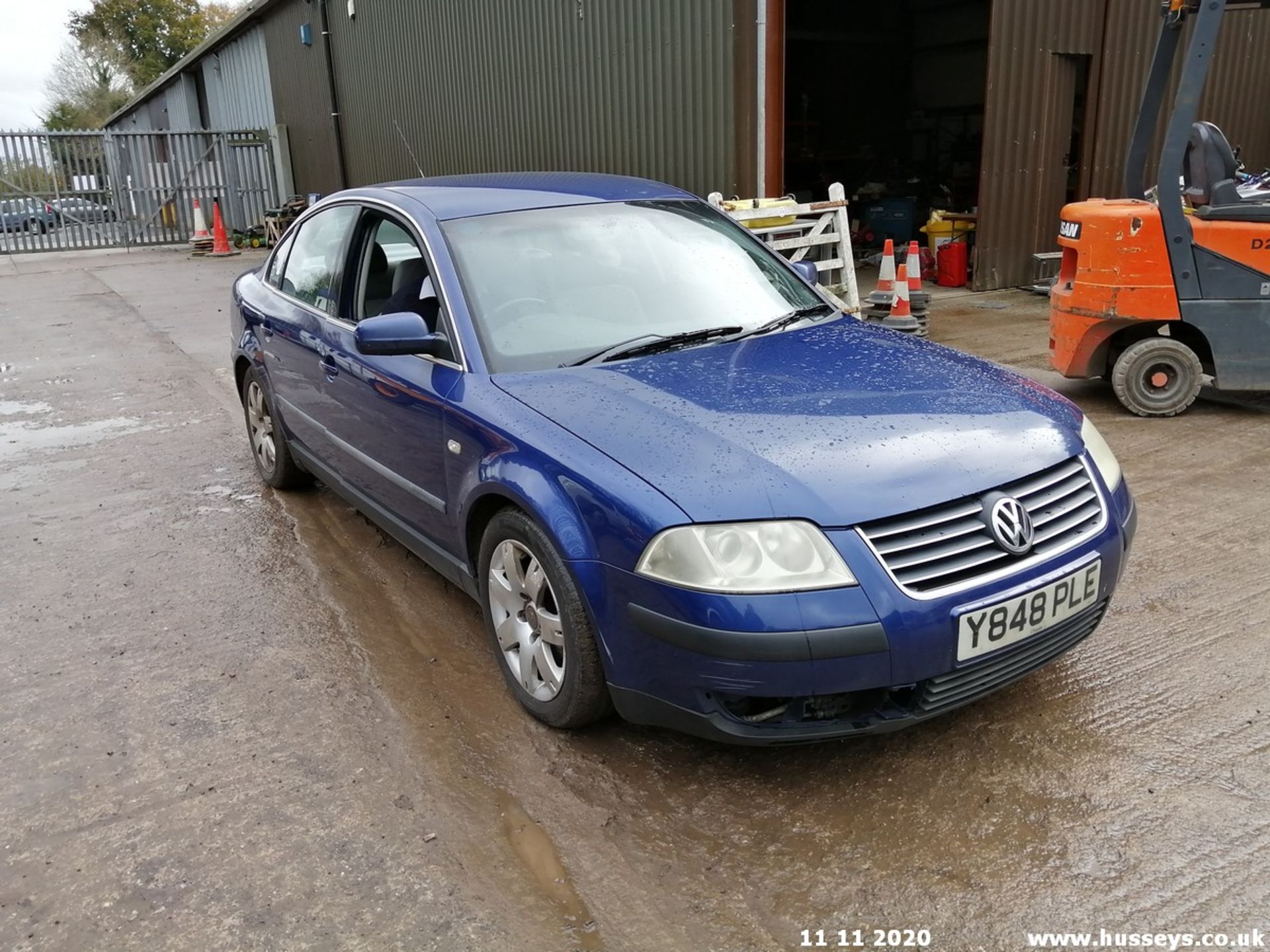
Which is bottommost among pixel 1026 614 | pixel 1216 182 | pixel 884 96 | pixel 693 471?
pixel 1026 614

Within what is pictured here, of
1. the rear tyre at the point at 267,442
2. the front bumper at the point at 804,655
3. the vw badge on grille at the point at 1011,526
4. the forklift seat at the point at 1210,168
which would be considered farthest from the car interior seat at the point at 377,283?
the forklift seat at the point at 1210,168

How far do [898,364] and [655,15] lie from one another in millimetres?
8050

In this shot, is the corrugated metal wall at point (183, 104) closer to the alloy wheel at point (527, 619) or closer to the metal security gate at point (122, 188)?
the metal security gate at point (122, 188)

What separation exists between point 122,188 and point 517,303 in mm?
22431

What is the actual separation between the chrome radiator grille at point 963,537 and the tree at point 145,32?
57414mm

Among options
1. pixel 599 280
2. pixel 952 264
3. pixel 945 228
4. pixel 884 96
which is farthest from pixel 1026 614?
pixel 884 96

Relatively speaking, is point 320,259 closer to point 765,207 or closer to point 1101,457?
point 1101,457

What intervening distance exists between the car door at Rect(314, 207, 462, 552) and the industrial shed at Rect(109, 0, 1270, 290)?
6291mm

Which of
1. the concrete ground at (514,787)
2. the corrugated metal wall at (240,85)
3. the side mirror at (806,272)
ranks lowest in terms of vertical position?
the concrete ground at (514,787)

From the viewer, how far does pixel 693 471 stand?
2648 mm

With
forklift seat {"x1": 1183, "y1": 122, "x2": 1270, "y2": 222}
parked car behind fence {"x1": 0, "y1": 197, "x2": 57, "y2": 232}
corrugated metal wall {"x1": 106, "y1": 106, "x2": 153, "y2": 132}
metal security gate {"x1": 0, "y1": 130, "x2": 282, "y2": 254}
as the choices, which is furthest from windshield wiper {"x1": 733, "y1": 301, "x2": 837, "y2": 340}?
corrugated metal wall {"x1": 106, "y1": 106, "x2": 153, "y2": 132}

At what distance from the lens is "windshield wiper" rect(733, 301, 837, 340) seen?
146 inches

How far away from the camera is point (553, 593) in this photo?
9.51 feet

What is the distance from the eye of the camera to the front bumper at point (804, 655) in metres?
2.45
